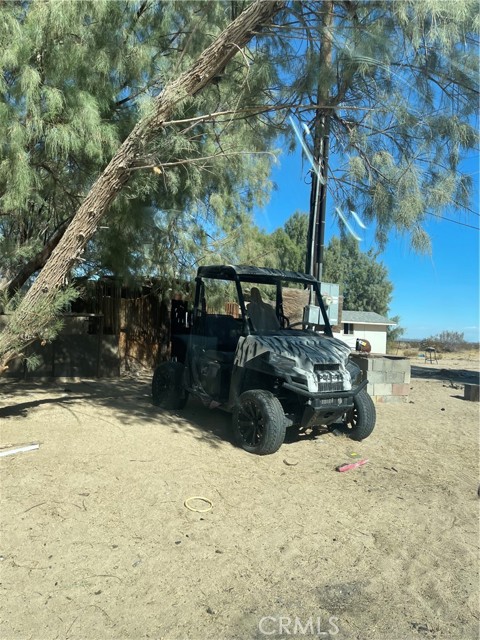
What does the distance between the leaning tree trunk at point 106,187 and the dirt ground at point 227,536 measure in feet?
4.61

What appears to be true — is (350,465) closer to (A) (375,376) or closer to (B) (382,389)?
(A) (375,376)

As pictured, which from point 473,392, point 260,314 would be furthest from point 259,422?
point 473,392

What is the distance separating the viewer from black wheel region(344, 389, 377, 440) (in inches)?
284

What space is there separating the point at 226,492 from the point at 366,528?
54.9 inches

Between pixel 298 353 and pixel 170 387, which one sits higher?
pixel 298 353

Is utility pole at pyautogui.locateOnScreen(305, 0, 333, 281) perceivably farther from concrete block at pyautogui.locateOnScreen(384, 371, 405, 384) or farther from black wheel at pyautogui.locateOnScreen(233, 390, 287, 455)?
black wheel at pyautogui.locateOnScreen(233, 390, 287, 455)

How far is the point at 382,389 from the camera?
10516mm

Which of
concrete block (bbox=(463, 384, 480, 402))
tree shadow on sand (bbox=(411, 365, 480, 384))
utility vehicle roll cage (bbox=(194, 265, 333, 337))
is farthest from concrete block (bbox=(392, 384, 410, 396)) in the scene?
tree shadow on sand (bbox=(411, 365, 480, 384))

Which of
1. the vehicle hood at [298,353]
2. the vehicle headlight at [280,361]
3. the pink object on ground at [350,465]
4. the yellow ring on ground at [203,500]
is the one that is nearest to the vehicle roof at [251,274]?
the vehicle hood at [298,353]

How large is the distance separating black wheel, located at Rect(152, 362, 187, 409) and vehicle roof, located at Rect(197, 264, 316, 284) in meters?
1.63

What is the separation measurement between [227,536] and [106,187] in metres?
4.46

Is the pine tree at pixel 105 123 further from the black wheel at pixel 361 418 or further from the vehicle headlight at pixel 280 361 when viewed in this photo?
the black wheel at pixel 361 418

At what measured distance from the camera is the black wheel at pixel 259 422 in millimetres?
6152

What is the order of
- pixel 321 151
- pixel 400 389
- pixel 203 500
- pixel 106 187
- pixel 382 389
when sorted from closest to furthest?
pixel 203 500
pixel 106 187
pixel 321 151
pixel 382 389
pixel 400 389
